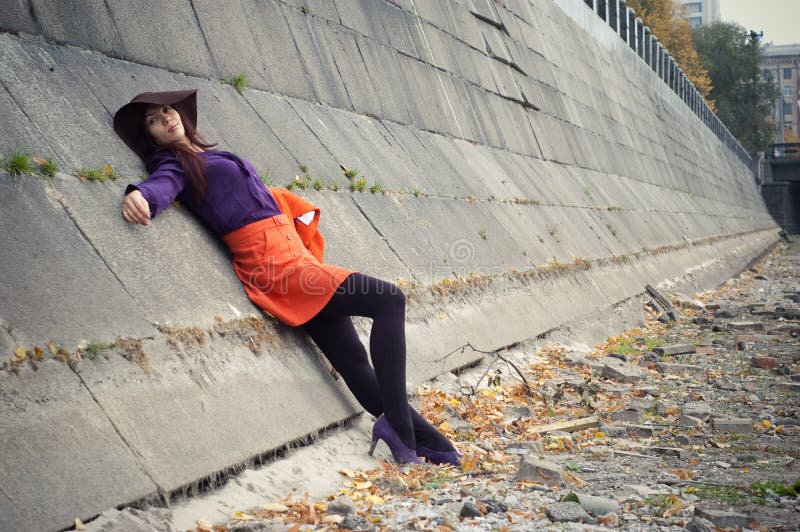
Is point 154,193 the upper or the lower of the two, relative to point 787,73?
lower

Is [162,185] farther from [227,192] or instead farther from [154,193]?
[227,192]

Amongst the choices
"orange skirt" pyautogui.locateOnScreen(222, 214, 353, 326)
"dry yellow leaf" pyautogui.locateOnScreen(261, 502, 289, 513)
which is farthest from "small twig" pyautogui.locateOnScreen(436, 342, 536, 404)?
"dry yellow leaf" pyautogui.locateOnScreen(261, 502, 289, 513)

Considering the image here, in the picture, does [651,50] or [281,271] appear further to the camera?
[651,50]

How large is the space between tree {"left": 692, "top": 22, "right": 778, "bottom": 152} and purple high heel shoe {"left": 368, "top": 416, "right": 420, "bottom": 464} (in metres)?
72.4

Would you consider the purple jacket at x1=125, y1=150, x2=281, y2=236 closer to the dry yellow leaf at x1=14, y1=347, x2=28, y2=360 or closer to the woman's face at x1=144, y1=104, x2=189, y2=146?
the woman's face at x1=144, y1=104, x2=189, y2=146

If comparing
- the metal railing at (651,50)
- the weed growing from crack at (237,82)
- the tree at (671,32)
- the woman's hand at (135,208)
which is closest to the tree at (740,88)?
the tree at (671,32)

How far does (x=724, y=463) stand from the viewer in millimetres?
4746

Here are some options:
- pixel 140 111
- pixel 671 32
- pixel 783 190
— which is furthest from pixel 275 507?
pixel 783 190

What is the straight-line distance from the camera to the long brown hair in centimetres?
459

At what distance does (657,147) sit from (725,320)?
14.9m

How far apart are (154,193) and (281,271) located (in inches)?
26.8

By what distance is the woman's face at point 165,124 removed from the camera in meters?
4.64

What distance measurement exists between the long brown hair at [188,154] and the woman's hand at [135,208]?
0.33 m

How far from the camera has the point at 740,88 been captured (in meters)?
73.3
